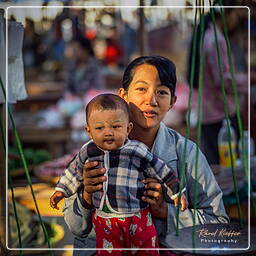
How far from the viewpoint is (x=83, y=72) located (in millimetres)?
4961

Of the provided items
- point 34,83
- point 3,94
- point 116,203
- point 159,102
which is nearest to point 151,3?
point 159,102

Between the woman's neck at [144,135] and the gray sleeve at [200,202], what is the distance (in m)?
0.14

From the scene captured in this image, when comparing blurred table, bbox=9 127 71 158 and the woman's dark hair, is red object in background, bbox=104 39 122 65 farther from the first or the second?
the woman's dark hair

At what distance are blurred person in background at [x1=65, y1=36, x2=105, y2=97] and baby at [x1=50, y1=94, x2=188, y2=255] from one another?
3.07m

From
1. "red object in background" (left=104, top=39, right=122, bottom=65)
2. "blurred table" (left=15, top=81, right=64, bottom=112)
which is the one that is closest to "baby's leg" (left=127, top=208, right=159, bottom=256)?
"blurred table" (left=15, top=81, right=64, bottom=112)

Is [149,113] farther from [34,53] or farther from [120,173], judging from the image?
[34,53]

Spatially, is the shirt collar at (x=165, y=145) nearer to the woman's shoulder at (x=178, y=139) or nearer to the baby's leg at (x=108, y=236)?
the woman's shoulder at (x=178, y=139)

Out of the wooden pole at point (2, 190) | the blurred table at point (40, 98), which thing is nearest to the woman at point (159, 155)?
the wooden pole at point (2, 190)

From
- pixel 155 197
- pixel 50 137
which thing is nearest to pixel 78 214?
pixel 155 197

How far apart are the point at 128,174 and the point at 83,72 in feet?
10.9

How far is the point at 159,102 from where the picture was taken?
5.81 feet

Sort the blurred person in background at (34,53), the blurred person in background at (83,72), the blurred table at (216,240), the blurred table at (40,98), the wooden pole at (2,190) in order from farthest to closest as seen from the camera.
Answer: the blurred person in background at (34,53) → the blurred table at (40,98) → the blurred person in background at (83,72) → the wooden pole at (2,190) → the blurred table at (216,240)

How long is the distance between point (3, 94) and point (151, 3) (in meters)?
0.64

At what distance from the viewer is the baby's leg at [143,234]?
5.74 ft
